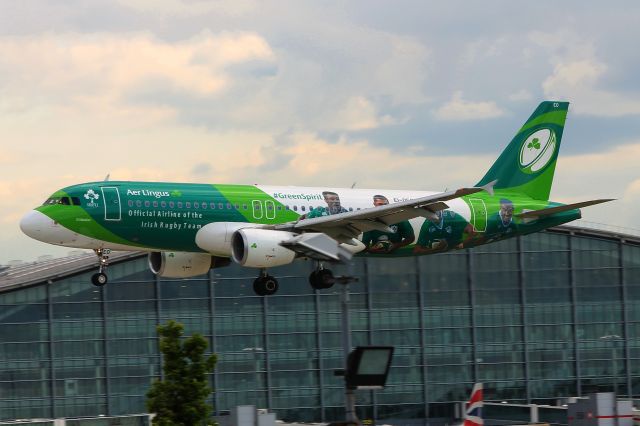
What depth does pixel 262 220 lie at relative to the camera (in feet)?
183

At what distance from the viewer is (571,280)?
91.9 meters

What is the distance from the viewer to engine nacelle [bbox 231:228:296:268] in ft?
174

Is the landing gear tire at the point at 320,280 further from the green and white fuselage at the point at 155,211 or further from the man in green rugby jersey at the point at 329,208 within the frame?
the green and white fuselage at the point at 155,211

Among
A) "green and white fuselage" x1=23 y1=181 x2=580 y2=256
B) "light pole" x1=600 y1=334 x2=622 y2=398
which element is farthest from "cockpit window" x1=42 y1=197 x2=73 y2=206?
"light pole" x1=600 y1=334 x2=622 y2=398

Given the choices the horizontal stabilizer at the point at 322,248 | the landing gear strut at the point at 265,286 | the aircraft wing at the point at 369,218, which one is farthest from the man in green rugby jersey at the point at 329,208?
the horizontal stabilizer at the point at 322,248

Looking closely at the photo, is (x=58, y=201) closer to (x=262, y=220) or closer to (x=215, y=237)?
(x=215, y=237)

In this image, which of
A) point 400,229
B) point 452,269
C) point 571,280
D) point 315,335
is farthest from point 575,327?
point 400,229

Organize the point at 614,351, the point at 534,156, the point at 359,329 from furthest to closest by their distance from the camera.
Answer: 1. the point at 614,351
2. the point at 359,329
3. the point at 534,156

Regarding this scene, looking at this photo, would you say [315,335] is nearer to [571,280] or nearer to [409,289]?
[409,289]

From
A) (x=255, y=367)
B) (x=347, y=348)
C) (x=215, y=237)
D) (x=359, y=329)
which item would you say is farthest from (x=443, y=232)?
(x=347, y=348)

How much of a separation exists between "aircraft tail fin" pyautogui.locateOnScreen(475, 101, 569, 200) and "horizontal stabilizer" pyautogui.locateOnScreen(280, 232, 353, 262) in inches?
1438

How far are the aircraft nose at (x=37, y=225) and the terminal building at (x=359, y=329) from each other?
2917cm

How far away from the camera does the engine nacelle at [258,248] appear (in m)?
53.2

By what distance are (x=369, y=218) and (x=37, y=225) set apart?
49.0 feet
